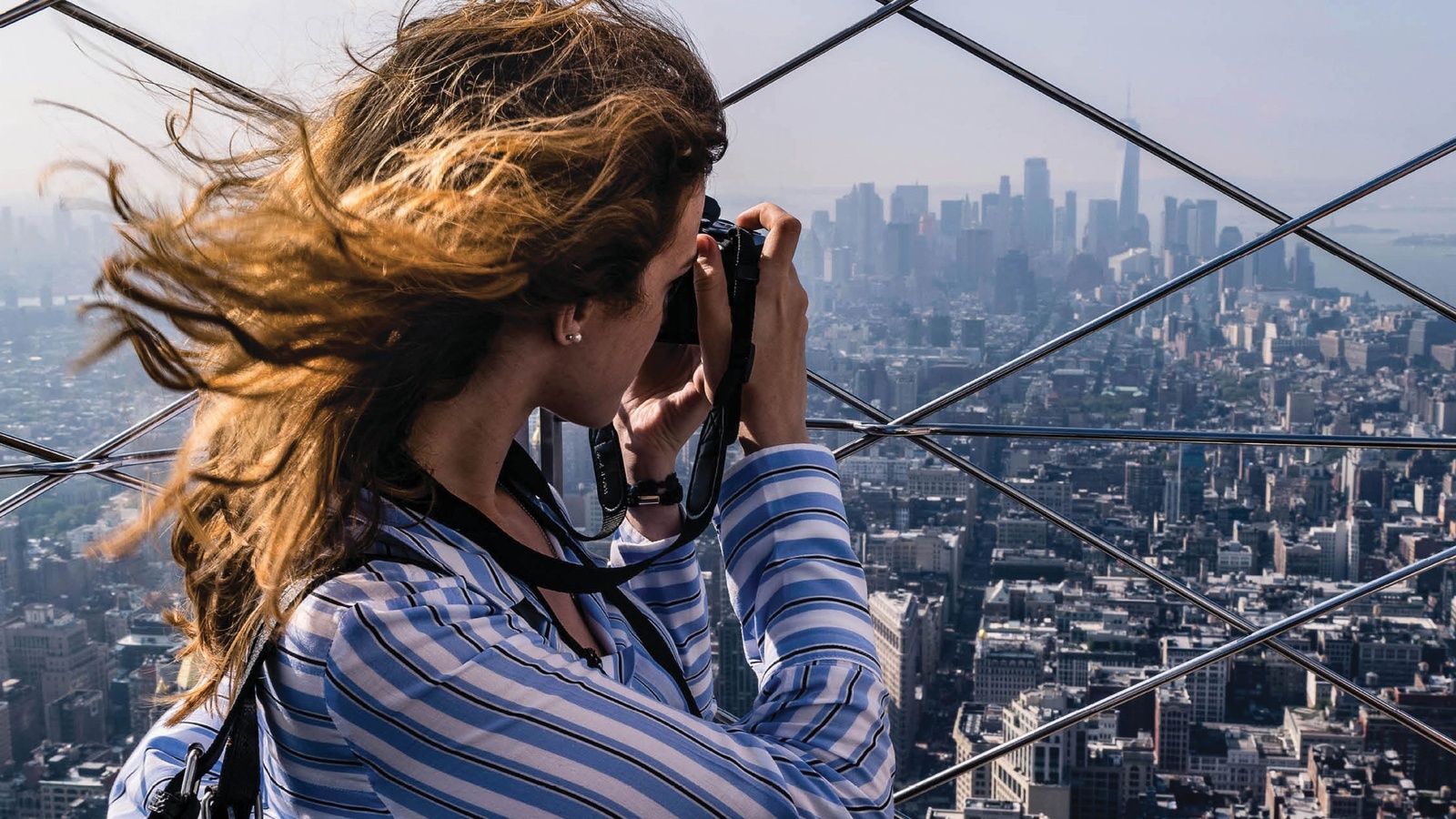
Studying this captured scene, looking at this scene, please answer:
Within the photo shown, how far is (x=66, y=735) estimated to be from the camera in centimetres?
159

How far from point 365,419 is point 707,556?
3.23 feet

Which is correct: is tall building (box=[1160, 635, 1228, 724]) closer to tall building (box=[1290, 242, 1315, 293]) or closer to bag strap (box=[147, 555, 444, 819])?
tall building (box=[1290, 242, 1315, 293])

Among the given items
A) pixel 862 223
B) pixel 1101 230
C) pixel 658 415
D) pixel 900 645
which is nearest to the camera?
pixel 658 415

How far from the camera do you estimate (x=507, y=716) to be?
1.70ft

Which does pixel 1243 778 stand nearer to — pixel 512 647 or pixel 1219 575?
pixel 1219 575

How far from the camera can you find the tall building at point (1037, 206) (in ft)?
5.45

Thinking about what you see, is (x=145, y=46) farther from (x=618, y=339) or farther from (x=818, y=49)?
(x=618, y=339)

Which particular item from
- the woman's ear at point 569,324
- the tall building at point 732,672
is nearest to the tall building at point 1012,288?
the tall building at point 732,672

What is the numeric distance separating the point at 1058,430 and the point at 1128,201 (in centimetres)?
54

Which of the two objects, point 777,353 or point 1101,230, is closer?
point 777,353

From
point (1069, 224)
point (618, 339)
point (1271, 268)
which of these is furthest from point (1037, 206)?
point (618, 339)

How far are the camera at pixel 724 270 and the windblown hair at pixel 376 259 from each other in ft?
0.29

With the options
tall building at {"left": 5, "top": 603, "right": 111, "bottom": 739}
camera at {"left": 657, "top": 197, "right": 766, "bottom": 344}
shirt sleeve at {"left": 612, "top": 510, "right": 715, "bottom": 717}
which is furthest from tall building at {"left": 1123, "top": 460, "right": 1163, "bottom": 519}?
tall building at {"left": 5, "top": 603, "right": 111, "bottom": 739}

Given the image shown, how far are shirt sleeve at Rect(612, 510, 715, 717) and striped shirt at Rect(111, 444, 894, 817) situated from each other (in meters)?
0.20
